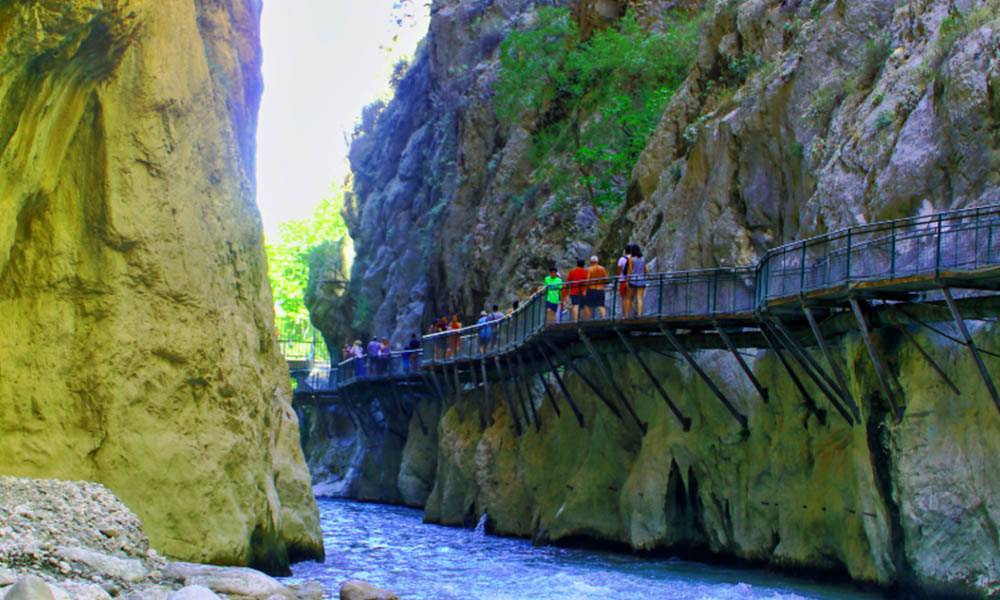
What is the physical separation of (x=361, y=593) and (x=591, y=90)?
98.0ft

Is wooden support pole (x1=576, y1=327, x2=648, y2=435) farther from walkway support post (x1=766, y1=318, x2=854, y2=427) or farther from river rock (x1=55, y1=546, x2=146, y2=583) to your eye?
river rock (x1=55, y1=546, x2=146, y2=583)

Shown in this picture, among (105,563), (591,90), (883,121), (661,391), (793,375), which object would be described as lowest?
(105,563)

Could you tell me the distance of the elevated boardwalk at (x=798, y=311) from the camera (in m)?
15.8

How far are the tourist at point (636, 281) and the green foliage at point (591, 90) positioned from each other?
44.5 feet

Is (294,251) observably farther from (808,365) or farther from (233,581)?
(233,581)

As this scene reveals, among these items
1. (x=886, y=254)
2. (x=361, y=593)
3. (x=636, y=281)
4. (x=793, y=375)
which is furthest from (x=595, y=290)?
(x=361, y=593)

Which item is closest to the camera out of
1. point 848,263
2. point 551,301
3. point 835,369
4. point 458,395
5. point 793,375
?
point 848,263

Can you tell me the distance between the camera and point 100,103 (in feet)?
58.3

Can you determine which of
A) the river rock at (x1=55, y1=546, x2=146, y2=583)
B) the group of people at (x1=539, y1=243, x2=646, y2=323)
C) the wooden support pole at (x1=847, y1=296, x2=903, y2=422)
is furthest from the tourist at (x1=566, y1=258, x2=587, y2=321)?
the river rock at (x1=55, y1=546, x2=146, y2=583)

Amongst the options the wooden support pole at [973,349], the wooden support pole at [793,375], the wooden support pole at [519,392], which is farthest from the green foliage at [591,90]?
the wooden support pole at [973,349]

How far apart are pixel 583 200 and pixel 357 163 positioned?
29.4 meters

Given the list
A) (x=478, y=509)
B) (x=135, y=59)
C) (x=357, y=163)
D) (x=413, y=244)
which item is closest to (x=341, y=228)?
(x=357, y=163)

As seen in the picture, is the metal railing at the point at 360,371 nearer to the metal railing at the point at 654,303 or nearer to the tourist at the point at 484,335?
the tourist at the point at 484,335

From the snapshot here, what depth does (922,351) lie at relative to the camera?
1692cm
